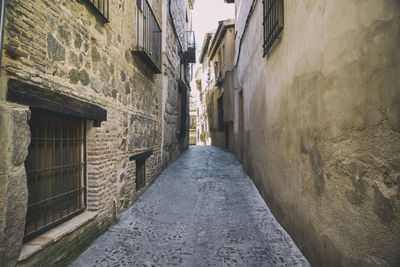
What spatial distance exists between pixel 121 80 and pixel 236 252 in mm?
3145

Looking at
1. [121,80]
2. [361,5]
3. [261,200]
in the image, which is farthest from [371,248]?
[121,80]

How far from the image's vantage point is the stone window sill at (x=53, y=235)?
1917 millimetres

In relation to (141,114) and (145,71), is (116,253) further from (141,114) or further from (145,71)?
(145,71)

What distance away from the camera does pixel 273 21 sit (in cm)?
357

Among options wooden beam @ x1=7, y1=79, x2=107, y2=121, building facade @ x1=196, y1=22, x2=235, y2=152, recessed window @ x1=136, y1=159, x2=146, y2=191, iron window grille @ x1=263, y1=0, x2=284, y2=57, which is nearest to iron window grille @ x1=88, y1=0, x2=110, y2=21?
wooden beam @ x1=7, y1=79, x2=107, y2=121

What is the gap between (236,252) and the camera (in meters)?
2.73

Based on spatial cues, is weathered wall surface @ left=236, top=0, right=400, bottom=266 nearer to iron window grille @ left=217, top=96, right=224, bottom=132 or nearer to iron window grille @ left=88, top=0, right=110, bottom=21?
iron window grille @ left=88, top=0, right=110, bottom=21

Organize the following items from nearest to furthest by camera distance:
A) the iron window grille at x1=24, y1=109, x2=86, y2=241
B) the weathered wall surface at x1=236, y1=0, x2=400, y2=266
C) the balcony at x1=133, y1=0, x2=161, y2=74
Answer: the weathered wall surface at x1=236, y1=0, x2=400, y2=266, the iron window grille at x1=24, y1=109, x2=86, y2=241, the balcony at x1=133, y1=0, x2=161, y2=74

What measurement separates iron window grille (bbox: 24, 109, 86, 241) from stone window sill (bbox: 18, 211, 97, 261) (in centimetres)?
6

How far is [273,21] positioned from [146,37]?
263 cm

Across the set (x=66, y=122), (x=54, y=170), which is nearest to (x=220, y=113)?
(x=66, y=122)

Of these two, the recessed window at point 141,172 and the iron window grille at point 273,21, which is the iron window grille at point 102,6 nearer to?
the iron window grille at point 273,21

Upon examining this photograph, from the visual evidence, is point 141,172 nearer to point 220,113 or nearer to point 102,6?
point 102,6

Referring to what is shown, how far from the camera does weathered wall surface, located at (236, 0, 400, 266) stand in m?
1.28
